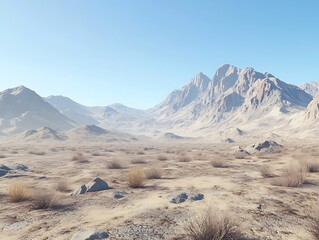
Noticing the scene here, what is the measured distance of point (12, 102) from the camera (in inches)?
5950

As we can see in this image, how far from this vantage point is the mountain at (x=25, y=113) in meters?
135

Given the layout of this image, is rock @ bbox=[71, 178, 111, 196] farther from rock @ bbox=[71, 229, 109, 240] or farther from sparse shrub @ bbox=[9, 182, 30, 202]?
rock @ bbox=[71, 229, 109, 240]

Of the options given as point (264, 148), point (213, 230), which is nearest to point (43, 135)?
point (264, 148)

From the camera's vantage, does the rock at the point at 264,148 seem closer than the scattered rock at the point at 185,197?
No

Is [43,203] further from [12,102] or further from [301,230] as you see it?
[12,102]

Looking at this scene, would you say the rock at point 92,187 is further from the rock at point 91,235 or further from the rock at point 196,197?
the rock at point 91,235

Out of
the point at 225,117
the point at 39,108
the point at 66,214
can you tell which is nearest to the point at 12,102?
the point at 39,108

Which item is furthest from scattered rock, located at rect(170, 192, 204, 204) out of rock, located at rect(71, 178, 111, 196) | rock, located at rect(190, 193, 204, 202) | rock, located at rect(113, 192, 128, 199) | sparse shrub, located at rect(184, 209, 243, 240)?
rock, located at rect(71, 178, 111, 196)

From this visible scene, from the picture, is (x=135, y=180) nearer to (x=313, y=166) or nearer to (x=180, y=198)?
(x=180, y=198)

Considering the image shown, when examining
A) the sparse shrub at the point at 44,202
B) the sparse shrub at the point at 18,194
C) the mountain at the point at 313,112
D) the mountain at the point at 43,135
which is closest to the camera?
the sparse shrub at the point at 44,202

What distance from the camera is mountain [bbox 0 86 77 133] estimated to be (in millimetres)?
135475

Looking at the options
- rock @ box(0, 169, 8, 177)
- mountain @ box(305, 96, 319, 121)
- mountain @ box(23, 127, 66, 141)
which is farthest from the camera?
mountain @ box(305, 96, 319, 121)

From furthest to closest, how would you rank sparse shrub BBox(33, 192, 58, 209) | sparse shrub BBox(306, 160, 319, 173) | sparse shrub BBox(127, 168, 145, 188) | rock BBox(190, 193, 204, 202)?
sparse shrub BBox(306, 160, 319, 173)
sparse shrub BBox(127, 168, 145, 188)
rock BBox(190, 193, 204, 202)
sparse shrub BBox(33, 192, 58, 209)

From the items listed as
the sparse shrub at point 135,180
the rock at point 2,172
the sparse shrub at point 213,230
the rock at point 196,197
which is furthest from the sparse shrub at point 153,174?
the sparse shrub at point 213,230
